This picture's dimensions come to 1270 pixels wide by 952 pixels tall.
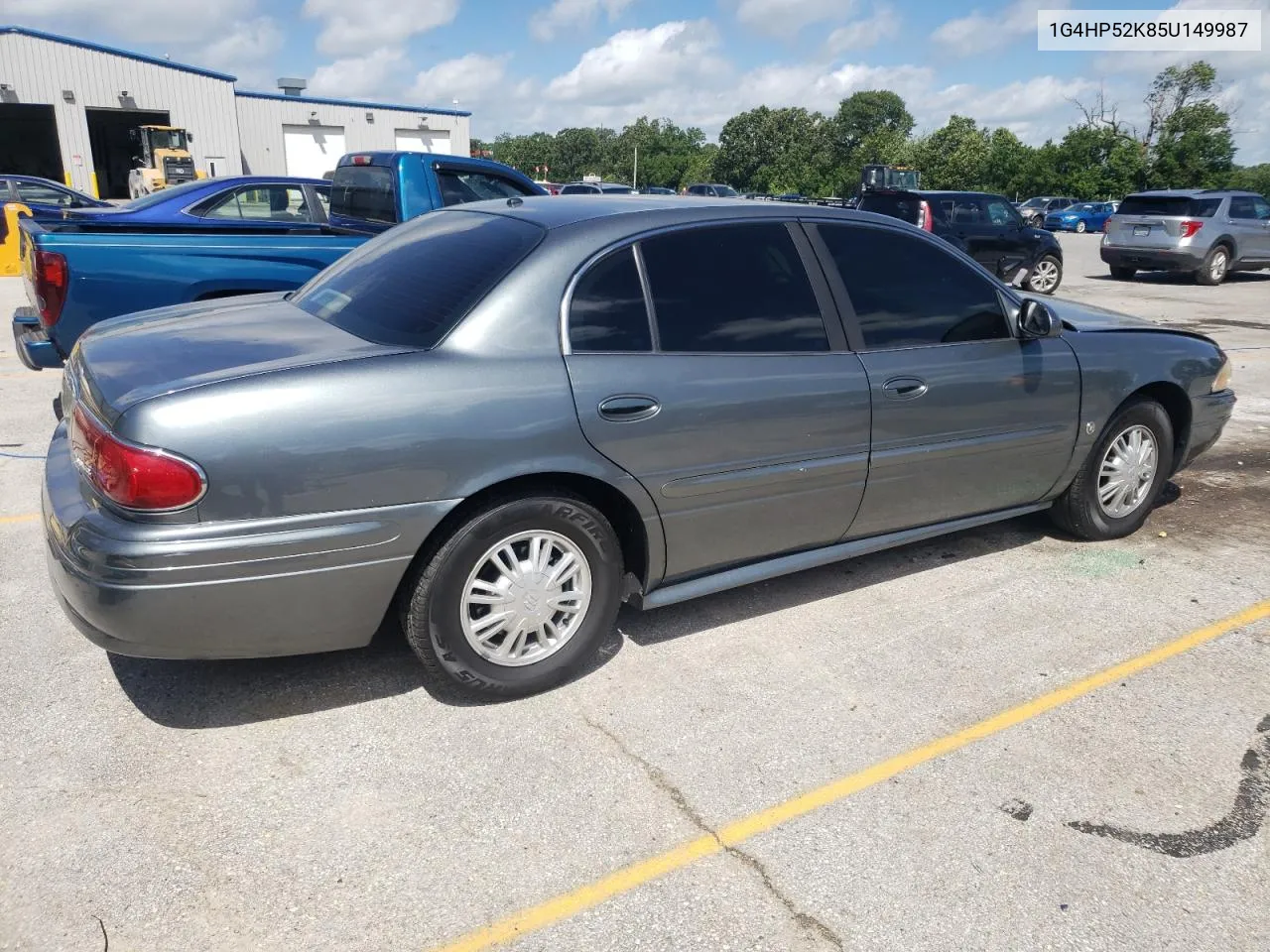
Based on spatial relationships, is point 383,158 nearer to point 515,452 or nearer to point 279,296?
point 279,296

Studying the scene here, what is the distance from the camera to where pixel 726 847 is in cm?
259

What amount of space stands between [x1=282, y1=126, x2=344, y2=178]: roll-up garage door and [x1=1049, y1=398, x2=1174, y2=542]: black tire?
1734 inches

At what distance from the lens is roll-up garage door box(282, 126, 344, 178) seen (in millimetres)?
43656

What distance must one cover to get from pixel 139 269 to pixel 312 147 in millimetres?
42767

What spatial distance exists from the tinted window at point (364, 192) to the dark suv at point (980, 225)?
358 inches

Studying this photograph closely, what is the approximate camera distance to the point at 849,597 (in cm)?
416

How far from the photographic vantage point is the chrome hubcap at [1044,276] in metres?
16.3

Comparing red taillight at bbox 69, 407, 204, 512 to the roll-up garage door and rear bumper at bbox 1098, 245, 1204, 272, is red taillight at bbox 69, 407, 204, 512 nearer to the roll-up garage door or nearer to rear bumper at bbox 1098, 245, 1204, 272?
rear bumper at bbox 1098, 245, 1204, 272

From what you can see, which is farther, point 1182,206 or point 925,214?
point 1182,206

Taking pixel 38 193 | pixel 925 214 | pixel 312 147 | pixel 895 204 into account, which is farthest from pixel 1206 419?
pixel 312 147

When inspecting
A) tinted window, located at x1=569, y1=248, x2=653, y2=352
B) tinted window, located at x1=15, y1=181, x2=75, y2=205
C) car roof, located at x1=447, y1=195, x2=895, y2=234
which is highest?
tinted window, located at x1=15, y1=181, x2=75, y2=205

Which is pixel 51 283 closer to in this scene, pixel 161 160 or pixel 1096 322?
pixel 1096 322

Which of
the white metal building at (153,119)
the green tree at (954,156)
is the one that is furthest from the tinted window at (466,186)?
the green tree at (954,156)

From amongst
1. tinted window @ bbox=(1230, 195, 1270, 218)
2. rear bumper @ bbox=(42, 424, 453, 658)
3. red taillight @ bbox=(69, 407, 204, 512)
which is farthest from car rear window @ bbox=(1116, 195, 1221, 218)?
red taillight @ bbox=(69, 407, 204, 512)
